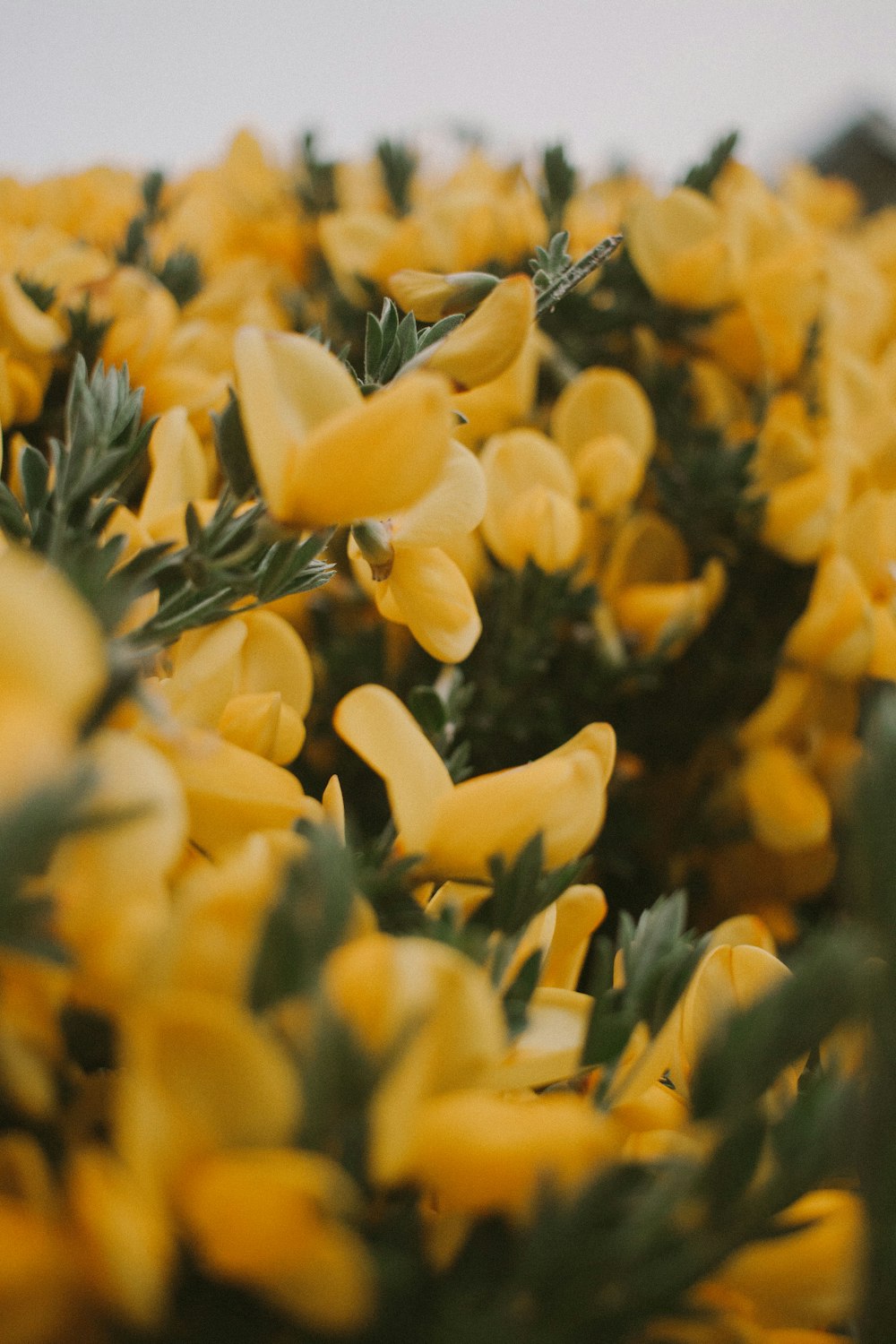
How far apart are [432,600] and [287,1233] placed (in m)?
0.25

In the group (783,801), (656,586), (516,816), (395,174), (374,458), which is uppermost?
(395,174)

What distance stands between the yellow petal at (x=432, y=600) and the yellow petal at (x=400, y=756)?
5 cm

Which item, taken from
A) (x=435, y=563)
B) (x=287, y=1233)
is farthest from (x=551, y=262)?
(x=287, y=1233)

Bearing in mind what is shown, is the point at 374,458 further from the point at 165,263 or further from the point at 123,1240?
the point at 165,263

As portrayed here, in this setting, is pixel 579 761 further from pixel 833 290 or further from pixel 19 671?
pixel 833 290

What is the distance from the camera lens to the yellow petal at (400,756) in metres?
0.34

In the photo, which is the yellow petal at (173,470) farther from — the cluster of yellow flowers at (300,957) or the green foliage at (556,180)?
the green foliage at (556,180)

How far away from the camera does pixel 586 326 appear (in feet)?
3.09

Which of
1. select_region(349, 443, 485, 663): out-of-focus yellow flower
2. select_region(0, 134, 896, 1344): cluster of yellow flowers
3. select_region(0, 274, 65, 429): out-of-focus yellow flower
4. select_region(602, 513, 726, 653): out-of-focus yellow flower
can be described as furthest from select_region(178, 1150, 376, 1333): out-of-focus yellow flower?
select_region(602, 513, 726, 653): out-of-focus yellow flower

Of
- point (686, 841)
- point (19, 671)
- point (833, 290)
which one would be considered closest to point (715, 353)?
point (833, 290)

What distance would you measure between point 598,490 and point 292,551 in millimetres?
475

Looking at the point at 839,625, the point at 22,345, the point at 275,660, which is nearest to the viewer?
the point at 275,660

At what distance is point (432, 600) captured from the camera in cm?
40

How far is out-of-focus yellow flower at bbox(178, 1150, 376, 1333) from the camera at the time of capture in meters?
0.20
